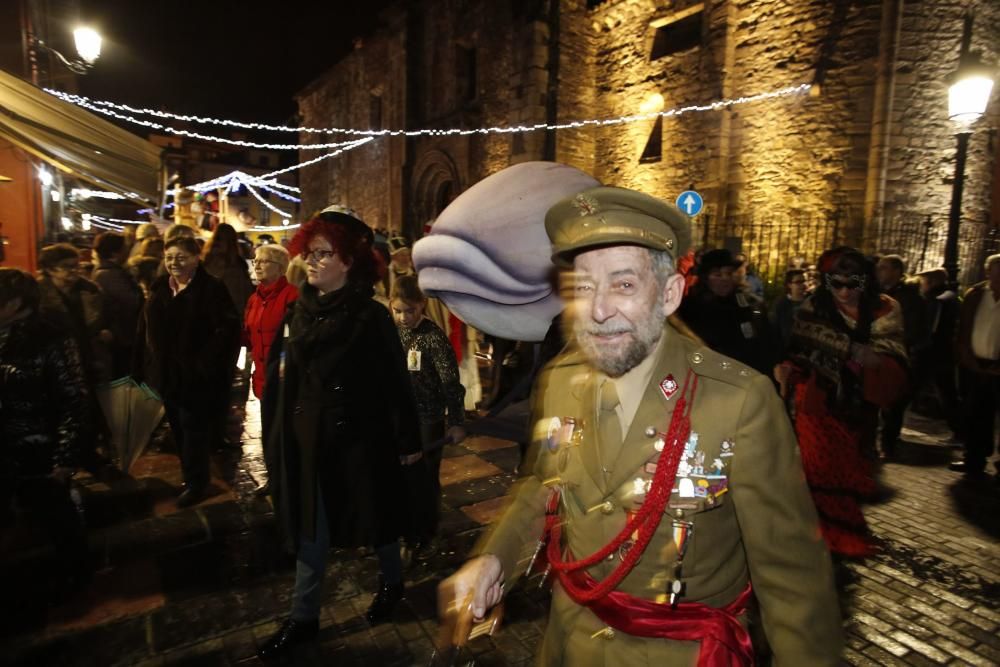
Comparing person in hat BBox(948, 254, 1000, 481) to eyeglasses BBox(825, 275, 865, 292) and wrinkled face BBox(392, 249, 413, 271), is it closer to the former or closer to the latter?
eyeglasses BBox(825, 275, 865, 292)

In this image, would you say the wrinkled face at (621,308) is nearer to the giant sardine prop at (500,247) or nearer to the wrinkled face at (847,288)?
the giant sardine prop at (500,247)

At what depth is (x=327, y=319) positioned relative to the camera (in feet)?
9.95

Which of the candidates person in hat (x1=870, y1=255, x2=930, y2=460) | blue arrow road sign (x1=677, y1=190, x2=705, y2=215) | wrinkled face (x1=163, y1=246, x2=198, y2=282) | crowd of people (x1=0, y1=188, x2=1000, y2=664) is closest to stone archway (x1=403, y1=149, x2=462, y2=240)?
blue arrow road sign (x1=677, y1=190, x2=705, y2=215)

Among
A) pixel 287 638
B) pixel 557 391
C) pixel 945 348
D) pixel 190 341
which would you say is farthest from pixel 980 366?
pixel 190 341

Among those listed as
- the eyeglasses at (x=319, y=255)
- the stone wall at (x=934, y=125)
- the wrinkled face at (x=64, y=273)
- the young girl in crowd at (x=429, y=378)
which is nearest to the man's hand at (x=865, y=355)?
the young girl in crowd at (x=429, y=378)

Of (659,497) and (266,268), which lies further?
(266,268)

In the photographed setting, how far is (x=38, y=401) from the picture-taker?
3430mm

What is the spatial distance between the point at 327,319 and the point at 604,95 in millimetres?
17573

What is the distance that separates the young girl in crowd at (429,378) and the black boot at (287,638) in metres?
1.10

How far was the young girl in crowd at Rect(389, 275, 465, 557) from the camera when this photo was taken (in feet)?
13.5

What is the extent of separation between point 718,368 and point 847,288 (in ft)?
10.1

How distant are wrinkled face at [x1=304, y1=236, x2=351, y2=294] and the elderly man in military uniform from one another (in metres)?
1.70

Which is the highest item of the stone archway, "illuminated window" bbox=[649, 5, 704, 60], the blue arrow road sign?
"illuminated window" bbox=[649, 5, 704, 60]

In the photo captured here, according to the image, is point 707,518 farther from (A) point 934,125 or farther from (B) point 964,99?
(A) point 934,125
